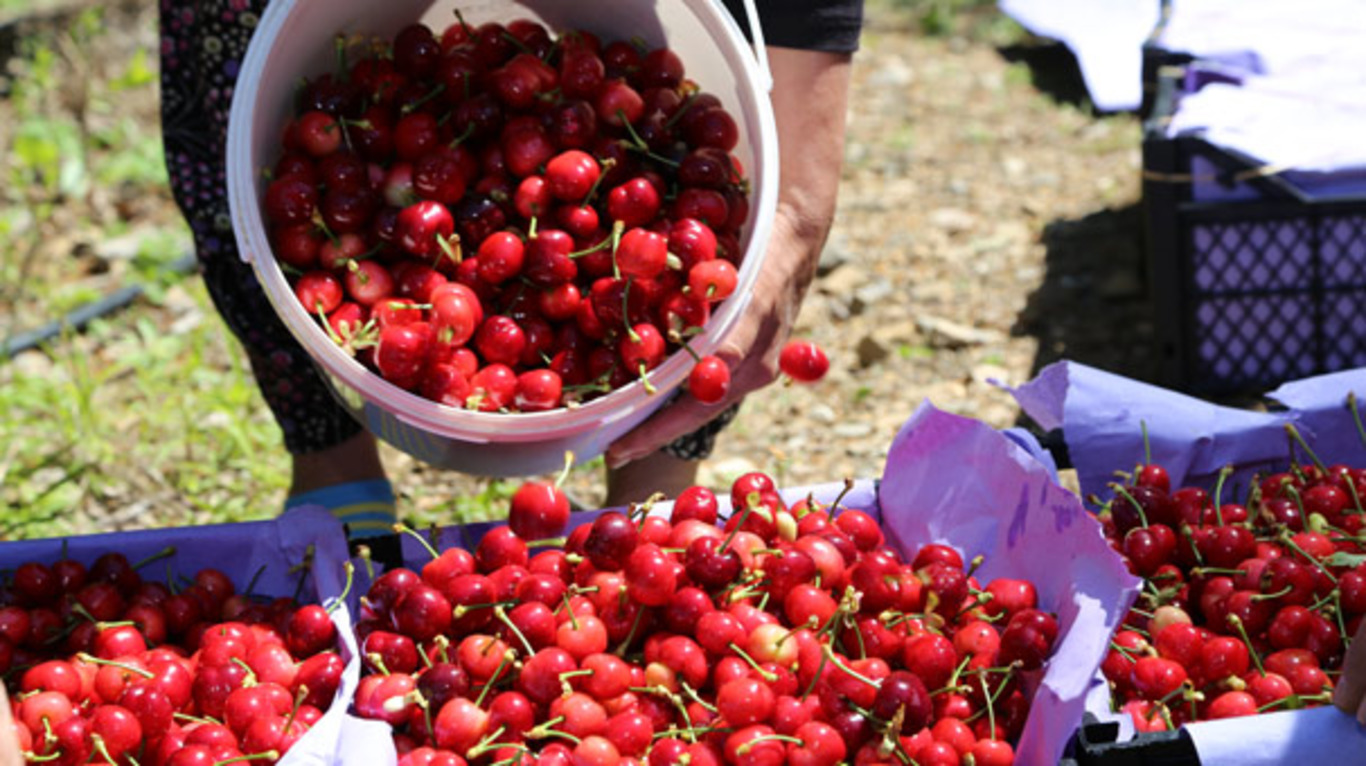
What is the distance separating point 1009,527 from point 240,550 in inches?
40.7

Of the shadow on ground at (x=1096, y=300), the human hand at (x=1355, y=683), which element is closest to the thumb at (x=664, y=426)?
the human hand at (x=1355, y=683)

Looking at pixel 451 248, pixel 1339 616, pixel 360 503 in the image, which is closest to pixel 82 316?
pixel 360 503

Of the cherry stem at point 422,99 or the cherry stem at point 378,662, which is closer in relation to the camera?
the cherry stem at point 378,662

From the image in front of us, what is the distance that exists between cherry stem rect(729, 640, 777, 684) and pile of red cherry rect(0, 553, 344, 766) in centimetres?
46

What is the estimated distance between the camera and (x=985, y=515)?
6.20 feet

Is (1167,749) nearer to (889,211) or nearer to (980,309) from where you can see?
(980,309)

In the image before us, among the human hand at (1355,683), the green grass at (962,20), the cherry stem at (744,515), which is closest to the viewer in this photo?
the human hand at (1355,683)

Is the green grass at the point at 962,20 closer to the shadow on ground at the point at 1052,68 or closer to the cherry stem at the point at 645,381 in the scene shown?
the shadow on ground at the point at 1052,68

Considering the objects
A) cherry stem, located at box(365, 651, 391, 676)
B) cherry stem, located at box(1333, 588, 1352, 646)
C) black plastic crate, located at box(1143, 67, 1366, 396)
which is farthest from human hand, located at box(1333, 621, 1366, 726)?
black plastic crate, located at box(1143, 67, 1366, 396)

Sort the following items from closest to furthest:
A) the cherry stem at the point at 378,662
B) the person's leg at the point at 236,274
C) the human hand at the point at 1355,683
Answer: the human hand at the point at 1355,683, the cherry stem at the point at 378,662, the person's leg at the point at 236,274

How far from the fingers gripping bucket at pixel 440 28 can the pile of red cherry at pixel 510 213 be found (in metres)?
0.03

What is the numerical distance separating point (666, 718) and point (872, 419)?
5.38 ft

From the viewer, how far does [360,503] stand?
93.4 inches

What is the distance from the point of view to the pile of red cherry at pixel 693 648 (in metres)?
1.55
